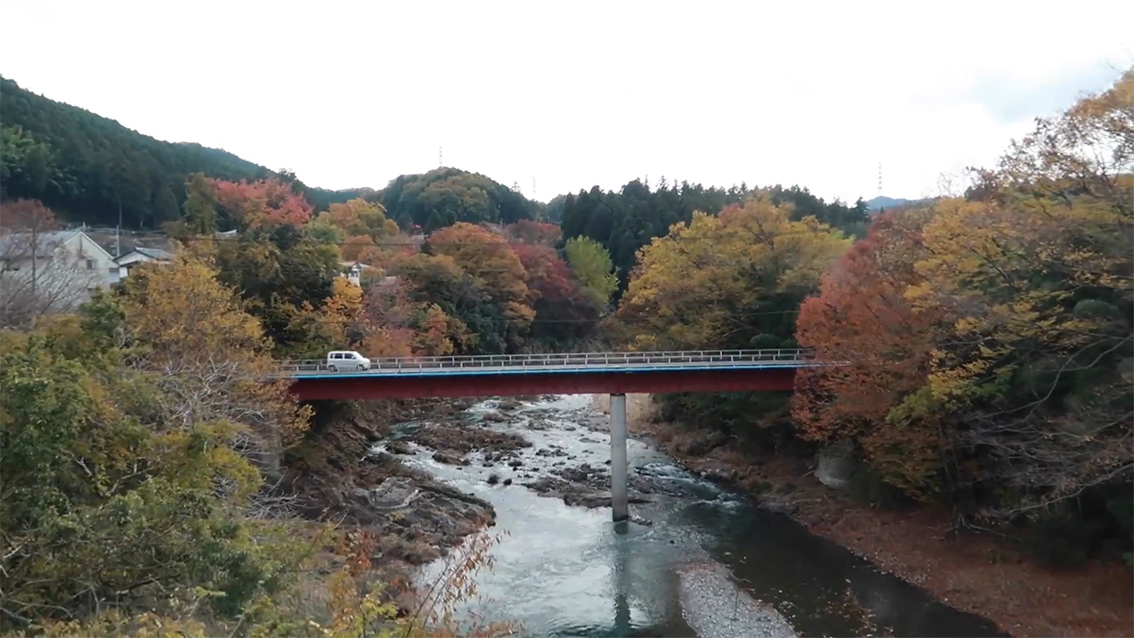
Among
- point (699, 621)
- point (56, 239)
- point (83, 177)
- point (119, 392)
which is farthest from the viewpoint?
point (83, 177)

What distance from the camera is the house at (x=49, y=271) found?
2395 centimetres

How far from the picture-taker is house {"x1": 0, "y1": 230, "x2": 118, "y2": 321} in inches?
943

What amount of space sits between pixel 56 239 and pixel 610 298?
135 feet

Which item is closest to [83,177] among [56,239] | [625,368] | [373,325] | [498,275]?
[56,239]

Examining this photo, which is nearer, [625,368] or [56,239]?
[625,368]

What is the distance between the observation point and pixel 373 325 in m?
35.6

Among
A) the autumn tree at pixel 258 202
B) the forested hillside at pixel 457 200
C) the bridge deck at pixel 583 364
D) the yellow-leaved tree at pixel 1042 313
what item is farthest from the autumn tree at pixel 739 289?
the forested hillside at pixel 457 200

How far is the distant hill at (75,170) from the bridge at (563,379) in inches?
1542

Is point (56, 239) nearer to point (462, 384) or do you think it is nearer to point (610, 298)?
point (462, 384)

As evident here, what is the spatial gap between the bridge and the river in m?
2.62

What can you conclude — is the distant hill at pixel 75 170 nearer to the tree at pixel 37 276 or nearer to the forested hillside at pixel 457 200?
the tree at pixel 37 276

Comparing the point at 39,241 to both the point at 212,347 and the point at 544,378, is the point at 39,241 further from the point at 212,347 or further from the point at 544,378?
the point at 544,378

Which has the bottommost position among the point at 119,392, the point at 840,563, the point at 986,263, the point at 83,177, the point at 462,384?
the point at 840,563

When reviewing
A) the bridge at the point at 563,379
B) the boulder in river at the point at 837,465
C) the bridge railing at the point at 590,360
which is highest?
the bridge railing at the point at 590,360
